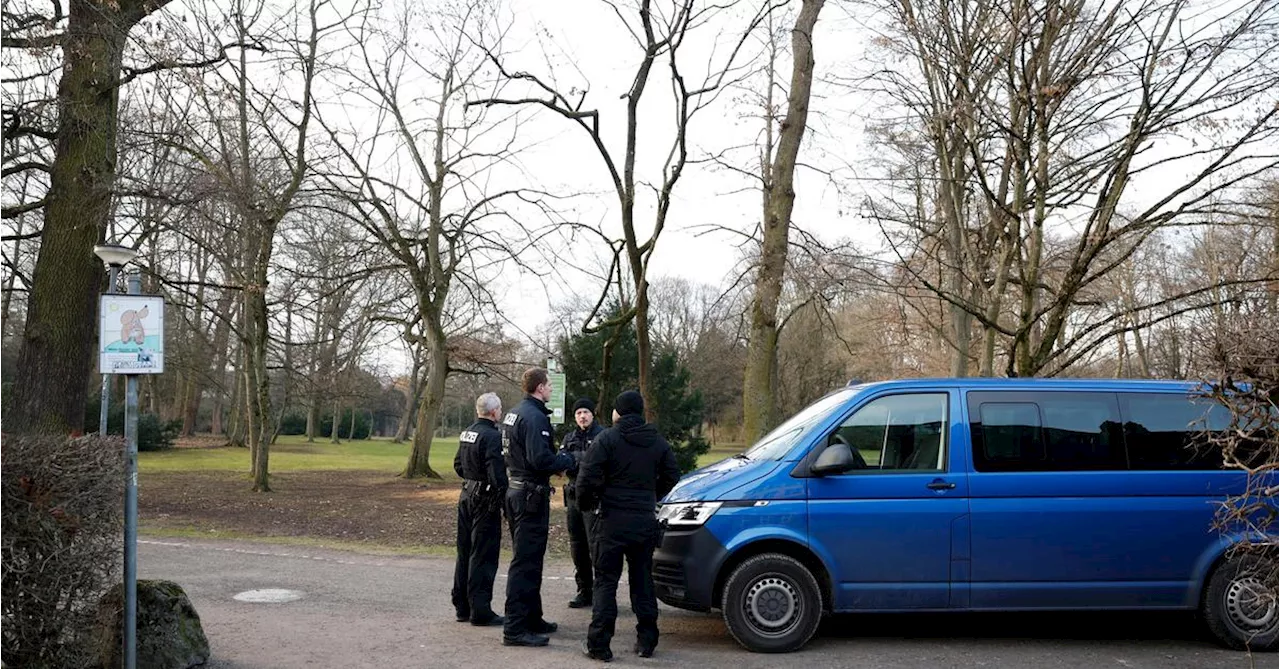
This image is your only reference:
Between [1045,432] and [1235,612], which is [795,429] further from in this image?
[1235,612]

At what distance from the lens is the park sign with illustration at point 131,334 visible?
575 centimetres

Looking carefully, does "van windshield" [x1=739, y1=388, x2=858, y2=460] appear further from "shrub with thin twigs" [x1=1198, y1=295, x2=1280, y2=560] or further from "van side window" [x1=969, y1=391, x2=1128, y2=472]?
"shrub with thin twigs" [x1=1198, y1=295, x2=1280, y2=560]

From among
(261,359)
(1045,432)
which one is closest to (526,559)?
(1045,432)

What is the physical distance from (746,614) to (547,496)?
1709 millimetres

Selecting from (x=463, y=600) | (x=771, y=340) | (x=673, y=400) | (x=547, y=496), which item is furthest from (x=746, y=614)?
(x=673, y=400)

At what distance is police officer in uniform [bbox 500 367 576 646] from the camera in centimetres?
745

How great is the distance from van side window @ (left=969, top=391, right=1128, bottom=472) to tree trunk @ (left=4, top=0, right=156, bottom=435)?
12.7 metres

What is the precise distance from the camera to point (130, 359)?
5.82 m

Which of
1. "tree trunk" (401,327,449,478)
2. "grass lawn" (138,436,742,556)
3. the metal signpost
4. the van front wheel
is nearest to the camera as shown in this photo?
the metal signpost

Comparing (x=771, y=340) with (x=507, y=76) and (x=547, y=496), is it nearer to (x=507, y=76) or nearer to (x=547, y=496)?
(x=507, y=76)

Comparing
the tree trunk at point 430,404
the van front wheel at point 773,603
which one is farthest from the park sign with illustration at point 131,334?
the tree trunk at point 430,404

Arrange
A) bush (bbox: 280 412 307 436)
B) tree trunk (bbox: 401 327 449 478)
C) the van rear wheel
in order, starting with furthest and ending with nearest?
bush (bbox: 280 412 307 436)
tree trunk (bbox: 401 327 449 478)
the van rear wheel

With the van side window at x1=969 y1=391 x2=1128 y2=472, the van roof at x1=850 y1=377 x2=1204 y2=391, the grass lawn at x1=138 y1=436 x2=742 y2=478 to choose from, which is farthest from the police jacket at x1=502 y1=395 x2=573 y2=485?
the grass lawn at x1=138 y1=436 x2=742 y2=478

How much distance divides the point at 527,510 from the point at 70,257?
11.0m
